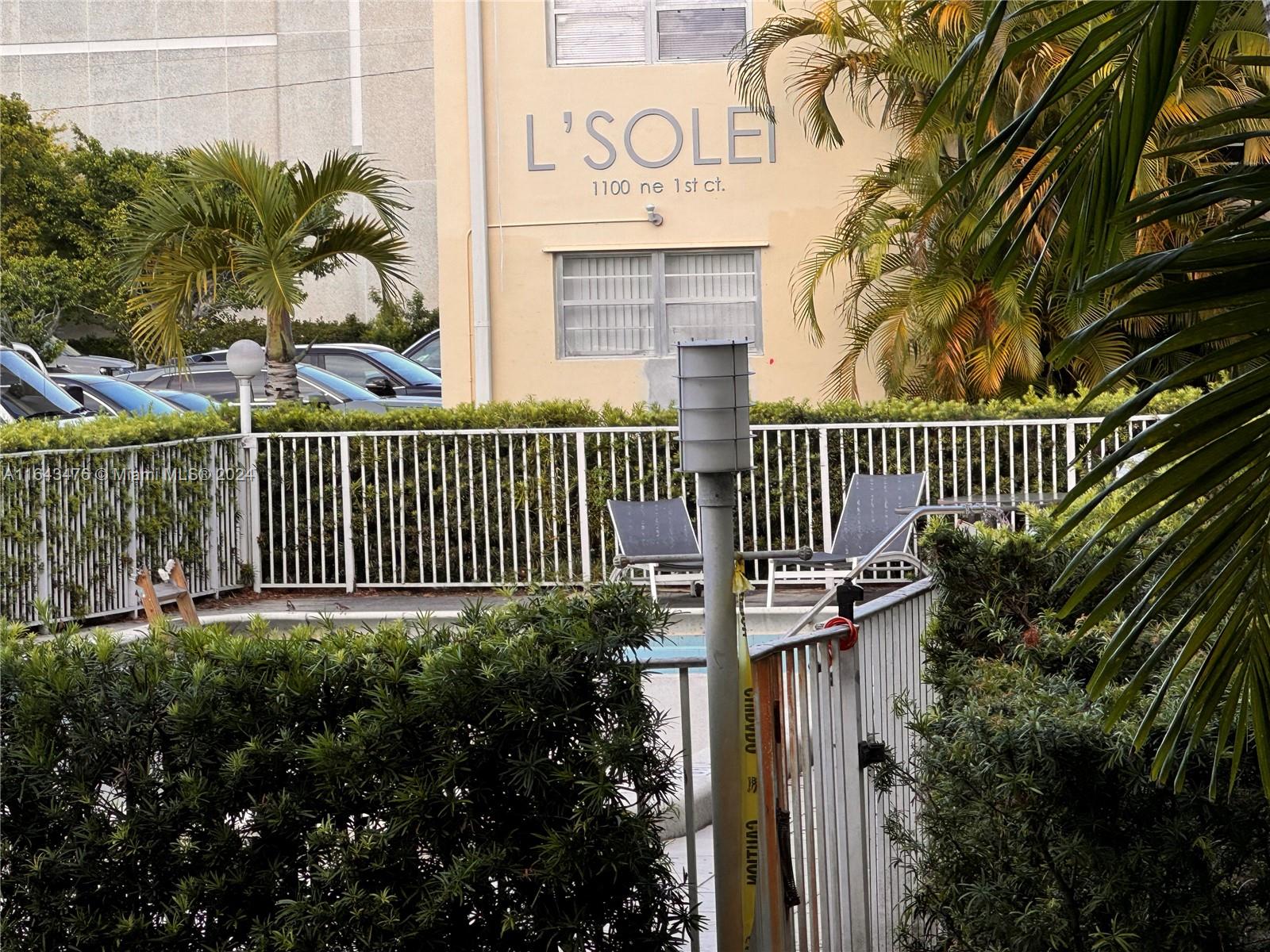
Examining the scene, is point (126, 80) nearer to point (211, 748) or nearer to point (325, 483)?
point (325, 483)

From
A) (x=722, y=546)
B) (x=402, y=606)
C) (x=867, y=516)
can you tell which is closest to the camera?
(x=722, y=546)

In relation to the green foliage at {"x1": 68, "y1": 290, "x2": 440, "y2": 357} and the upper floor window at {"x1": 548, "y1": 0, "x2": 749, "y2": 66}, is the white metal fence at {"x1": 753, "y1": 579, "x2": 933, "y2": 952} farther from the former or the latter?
the green foliage at {"x1": 68, "y1": 290, "x2": 440, "y2": 357}

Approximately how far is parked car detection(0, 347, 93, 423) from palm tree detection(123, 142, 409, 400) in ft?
12.4

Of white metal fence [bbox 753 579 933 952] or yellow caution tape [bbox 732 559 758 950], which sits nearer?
yellow caution tape [bbox 732 559 758 950]

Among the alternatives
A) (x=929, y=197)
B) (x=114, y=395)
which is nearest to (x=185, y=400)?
(x=114, y=395)

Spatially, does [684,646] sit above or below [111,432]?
below

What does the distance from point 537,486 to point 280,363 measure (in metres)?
3.22

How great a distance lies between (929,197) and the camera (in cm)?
1252

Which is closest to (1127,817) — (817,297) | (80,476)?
(80,476)

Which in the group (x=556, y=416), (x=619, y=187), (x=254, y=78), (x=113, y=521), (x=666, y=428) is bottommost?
(x=113, y=521)

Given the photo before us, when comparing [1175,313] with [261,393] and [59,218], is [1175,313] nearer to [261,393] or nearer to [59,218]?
[261,393]

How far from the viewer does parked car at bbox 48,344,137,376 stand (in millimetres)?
28844

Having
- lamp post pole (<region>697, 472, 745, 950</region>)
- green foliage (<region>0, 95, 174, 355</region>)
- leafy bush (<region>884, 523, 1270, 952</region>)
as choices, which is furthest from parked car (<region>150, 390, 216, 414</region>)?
leafy bush (<region>884, 523, 1270, 952</region>)

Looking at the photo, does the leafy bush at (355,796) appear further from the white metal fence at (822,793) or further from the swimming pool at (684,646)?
the swimming pool at (684,646)
